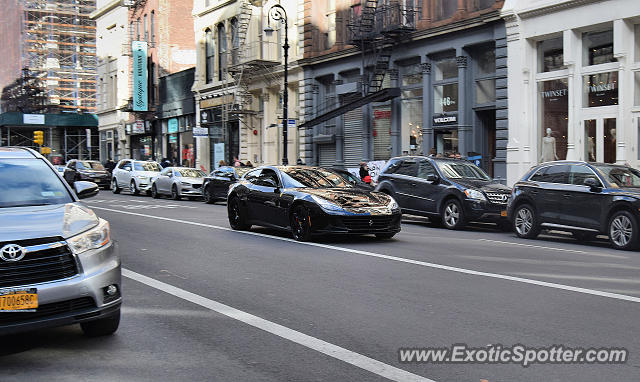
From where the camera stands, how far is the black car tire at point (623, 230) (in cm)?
1302

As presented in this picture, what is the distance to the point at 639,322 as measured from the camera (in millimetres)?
6816

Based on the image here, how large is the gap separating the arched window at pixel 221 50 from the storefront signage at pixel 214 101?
144cm

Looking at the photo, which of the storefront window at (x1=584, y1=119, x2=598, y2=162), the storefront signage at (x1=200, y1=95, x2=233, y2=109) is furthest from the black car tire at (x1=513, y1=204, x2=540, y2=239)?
the storefront signage at (x1=200, y1=95, x2=233, y2=109)

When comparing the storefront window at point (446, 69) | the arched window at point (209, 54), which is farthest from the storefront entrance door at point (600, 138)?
the arched window at point (209, 54)

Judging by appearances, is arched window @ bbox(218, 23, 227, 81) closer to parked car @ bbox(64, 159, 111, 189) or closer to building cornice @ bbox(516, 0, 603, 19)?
parked car @ bbox(64, 159, 111, 189)

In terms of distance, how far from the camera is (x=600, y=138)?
22.3 m

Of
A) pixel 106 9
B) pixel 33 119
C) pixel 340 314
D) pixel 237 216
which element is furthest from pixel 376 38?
pixel 33 119

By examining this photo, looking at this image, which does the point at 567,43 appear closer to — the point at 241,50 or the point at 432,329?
the point at 432,329

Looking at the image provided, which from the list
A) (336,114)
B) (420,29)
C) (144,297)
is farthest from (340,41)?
(144,297)

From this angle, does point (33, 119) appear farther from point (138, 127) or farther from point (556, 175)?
point (556, 175)

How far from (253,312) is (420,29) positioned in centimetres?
2267

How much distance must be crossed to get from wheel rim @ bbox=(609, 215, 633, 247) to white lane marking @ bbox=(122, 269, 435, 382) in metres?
8.58

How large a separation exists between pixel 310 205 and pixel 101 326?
7.13 metres

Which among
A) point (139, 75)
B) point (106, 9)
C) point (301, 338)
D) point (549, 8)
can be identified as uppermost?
point (106, 9)
